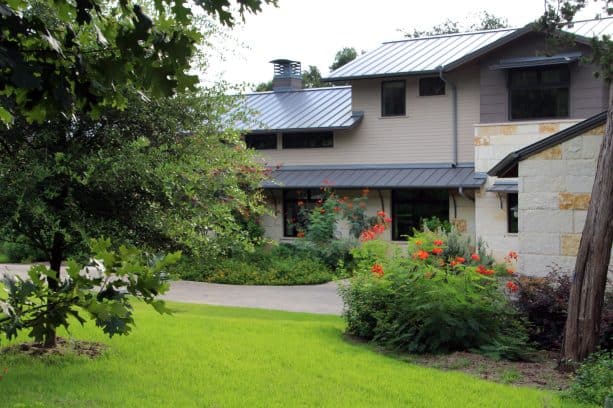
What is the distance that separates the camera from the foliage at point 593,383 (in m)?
7.89

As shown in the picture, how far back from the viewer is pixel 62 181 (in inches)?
366

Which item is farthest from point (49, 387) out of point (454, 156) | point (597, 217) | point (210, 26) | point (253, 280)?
point (454, 156)

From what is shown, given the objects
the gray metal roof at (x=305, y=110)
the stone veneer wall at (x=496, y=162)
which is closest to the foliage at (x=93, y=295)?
the stone veneer wall at (x=496, y=162)

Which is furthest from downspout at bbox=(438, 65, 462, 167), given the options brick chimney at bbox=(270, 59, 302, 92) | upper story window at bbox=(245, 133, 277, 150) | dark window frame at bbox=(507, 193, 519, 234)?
brick chimney at bbox=(270, 59, 302, 92)

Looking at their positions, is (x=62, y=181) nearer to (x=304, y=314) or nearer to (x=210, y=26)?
(x=210, y=26)

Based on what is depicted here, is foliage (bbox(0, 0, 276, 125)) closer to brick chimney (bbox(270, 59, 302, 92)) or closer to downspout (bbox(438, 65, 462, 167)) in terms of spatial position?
downspout (bbox(438, 65, 462, 167))

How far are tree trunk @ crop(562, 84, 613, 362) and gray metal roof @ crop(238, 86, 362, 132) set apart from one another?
1607 centimetres

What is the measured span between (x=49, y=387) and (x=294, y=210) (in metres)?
19.2

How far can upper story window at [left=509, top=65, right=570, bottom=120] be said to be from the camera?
22141 mm

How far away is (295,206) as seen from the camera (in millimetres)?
27453

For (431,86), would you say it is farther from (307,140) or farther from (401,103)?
(307,140)

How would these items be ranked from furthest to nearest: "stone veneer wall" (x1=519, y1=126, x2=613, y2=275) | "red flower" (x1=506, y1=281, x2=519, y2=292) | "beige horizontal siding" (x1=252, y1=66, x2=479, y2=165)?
1. "beige horizontal siding" (x1=252, y1=66, x2=479, y2=165)
2. "stone veneer wall" (x1=519, y1=126, x2=613, y2=275)
3. "red flower" (x1=506, y1=281, x2=519, y2=292)

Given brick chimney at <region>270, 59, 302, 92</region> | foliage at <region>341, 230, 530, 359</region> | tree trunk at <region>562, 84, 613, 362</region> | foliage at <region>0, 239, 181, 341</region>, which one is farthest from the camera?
brick chimney at <region>270, 59, 302, 92</region>

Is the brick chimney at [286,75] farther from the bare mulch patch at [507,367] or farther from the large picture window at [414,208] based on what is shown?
the bare mulch patch at [507,367]
